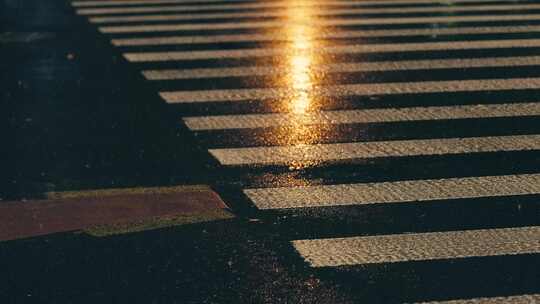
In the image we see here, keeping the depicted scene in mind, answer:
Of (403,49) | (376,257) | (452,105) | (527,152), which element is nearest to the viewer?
(376,257)

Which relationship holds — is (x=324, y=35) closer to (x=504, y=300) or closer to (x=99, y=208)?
(x=99, y=208)

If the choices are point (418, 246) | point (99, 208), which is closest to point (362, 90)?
point (99, 208)

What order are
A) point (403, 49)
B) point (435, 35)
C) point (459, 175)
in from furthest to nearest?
point (435, 35), point (403, 49), point (459, 175)

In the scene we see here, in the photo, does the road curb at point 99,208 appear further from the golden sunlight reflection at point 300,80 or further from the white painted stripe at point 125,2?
the white painted stripe at point 125,2

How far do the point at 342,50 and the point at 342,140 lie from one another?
3840 mm

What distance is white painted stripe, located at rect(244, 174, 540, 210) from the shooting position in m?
7.48

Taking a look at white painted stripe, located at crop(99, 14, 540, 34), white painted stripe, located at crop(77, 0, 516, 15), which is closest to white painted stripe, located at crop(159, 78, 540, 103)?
white painted stripe, located at crop(99, 14, 540, 34)

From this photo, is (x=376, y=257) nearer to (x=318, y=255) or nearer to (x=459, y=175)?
(x=318, y=255)

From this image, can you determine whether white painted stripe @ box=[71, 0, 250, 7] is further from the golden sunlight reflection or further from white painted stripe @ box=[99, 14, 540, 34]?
white painted stripe @ box=[99, 14, 540, 34]

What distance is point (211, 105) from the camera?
1033 centimetres

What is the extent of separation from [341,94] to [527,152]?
238 centimetres

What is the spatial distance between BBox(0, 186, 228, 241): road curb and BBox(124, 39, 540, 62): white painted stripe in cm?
489

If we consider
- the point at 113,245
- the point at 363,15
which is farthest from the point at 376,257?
the point at 363,15

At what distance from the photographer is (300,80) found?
11.2m
